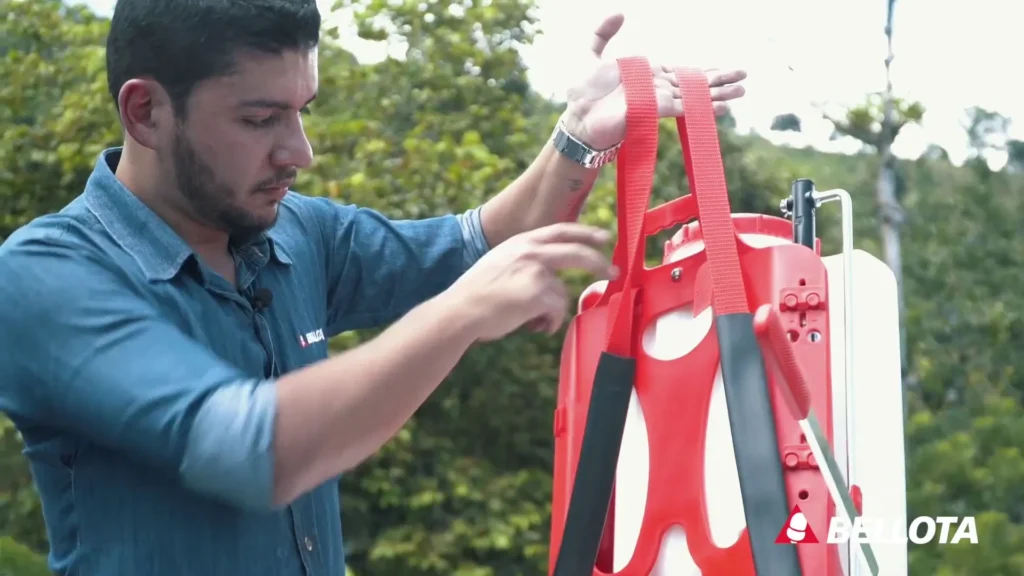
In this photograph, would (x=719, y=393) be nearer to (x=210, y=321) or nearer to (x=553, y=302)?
(x=553, y=302)

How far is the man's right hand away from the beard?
255 mm

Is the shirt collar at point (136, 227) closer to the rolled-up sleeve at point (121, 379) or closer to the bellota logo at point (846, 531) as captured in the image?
the rolled-up sleeve at point (121, 379)

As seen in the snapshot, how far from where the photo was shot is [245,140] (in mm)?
1035

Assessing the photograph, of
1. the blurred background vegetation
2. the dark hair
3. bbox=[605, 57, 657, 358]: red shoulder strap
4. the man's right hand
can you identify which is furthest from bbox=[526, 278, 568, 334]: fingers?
the blurred background vegetation

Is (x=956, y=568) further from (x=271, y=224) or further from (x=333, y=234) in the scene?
(x=271, y=224)

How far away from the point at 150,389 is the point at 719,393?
0.53 metres

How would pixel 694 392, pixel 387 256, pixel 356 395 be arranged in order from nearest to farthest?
pixel 356 395 → pixel 694 392 → pixel 387 256

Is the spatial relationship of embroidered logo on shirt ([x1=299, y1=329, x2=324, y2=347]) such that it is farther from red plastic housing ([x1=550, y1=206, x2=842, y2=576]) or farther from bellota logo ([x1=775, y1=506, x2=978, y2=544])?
bellota logo ([x1=775, y1=506, x2=978, y2=544])

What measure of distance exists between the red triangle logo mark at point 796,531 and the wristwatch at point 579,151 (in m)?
0.45

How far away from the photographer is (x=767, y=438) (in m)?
0.99

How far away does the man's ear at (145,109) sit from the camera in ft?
3.38

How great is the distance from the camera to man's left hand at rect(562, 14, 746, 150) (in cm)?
116

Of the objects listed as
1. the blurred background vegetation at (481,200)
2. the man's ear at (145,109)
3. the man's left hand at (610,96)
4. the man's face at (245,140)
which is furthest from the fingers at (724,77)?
the blurred background vegetation at (481,200)

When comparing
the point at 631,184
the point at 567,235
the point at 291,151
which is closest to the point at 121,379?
the point at 291,151
